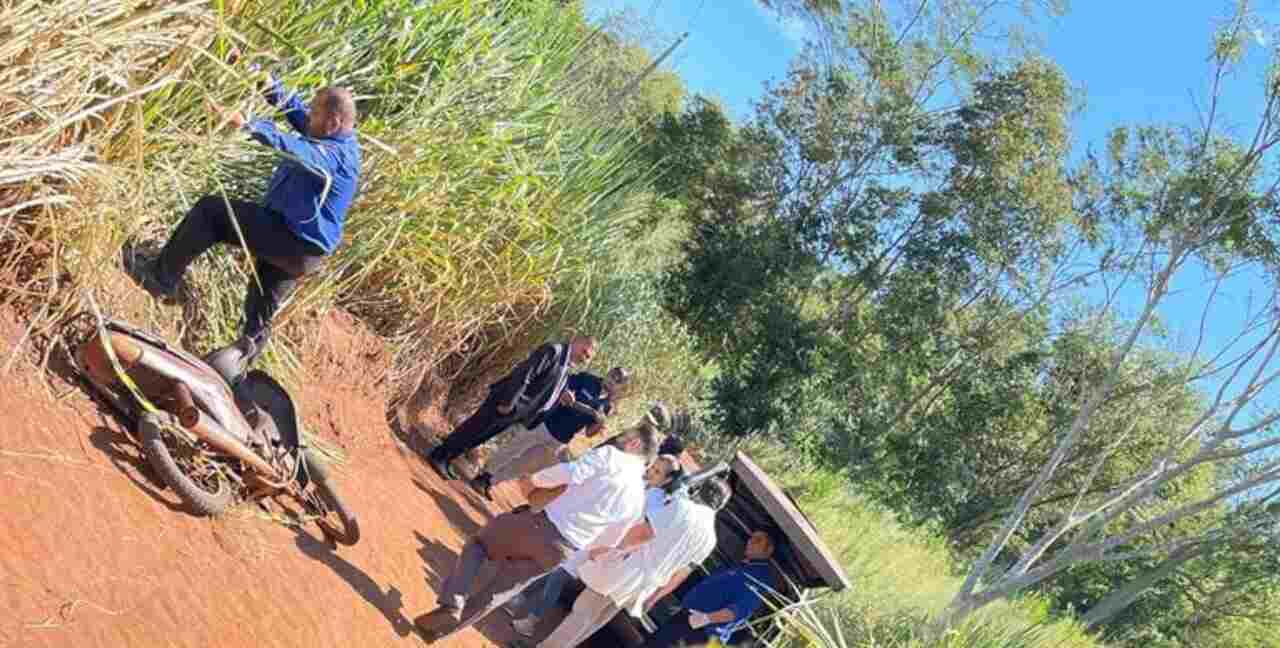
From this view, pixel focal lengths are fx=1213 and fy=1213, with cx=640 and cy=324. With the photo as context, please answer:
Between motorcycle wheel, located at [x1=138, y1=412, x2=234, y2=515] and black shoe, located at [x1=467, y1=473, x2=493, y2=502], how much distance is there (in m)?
4.18

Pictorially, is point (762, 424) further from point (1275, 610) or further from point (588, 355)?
point (1275, 610)

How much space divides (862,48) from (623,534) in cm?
1447

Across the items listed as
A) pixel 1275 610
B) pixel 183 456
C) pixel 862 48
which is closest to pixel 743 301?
pixel 862 48

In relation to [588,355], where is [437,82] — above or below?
above

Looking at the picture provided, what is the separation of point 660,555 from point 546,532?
851mm

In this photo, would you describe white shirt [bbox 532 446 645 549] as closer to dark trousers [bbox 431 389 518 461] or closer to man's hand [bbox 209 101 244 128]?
man's hand [bbox 209 101 244 128]

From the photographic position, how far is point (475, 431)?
Answer: 8.42 meters

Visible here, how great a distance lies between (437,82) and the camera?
672 cm

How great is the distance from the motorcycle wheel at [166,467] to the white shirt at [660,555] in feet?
8.11

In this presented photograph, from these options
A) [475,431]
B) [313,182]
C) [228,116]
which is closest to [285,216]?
[313,182]

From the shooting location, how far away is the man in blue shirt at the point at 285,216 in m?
5.03

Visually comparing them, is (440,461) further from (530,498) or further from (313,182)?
(313,182)

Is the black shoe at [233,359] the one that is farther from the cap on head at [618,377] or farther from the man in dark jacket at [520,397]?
the cap on head at [618,377]

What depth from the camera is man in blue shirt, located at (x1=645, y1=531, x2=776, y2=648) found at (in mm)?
6594
